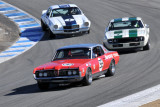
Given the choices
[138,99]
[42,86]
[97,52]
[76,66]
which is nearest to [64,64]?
[76,66]

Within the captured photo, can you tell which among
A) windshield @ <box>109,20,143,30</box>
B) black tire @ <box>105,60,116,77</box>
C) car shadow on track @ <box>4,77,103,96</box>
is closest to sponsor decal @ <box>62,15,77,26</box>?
windshield @ <box>109,20,143,30</box>

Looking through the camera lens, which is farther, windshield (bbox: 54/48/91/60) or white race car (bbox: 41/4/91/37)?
white race car (bbox: 41/4/91/37)

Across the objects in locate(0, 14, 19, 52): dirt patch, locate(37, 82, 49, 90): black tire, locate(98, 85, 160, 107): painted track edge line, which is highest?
locate(98, 85, 160, 107): painted track edge line

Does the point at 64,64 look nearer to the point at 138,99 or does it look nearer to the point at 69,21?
the point at 138,99

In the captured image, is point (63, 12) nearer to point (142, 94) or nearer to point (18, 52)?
point (18, 52)

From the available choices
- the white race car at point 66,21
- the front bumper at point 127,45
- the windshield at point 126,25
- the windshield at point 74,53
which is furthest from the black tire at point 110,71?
the white race car at point 66,21

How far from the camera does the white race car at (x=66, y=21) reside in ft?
78.1

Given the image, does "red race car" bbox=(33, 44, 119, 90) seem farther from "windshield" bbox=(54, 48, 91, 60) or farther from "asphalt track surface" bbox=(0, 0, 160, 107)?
"asphalt track surface" bbox=(0, 0, 160, 107)

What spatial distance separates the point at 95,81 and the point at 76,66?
1.56 m

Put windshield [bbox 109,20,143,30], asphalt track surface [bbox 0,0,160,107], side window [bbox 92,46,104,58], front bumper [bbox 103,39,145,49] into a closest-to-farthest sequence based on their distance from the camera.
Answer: asphalt track surface [bbox 0,0,160,107]
side window [bbox 92,46,104,58]
front bumper [bbox 103,39,145,49]
windshield [bbox 109,20,143,30]

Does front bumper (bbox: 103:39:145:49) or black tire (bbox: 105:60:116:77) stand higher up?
black tire (bbox: 105:60:116:77)

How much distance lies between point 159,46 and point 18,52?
6.73 metres

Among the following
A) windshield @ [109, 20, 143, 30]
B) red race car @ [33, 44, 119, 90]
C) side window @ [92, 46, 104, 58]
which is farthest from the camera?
windshield @ [109, 20, 143, 30]

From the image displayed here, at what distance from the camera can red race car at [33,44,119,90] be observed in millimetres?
11938
